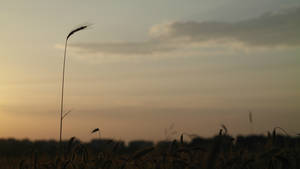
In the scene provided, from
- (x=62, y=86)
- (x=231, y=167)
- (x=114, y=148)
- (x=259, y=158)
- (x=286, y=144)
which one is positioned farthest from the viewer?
(x=286, y=144)

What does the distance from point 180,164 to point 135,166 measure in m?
0.77

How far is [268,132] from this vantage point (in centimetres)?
557

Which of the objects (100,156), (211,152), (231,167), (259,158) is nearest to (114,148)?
(100,156)

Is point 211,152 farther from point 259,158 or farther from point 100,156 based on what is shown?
point 100,156

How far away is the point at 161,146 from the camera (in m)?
5.84

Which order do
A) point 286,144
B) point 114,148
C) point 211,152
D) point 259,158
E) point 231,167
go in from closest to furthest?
point 211,152
point 259,158
point 231,167
point 114,148
point 286,144

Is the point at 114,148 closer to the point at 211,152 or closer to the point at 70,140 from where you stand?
the point at 70,140

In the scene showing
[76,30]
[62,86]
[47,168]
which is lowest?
[47,168]

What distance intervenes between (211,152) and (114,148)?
3.11 meters

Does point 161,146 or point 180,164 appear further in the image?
point 161,146

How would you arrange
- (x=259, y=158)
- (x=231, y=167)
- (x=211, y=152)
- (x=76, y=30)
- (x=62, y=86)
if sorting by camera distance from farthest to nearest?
(x=76, y=30) < (x=62, y=86) < (x=231, y=167) < (x=259, y=158) < (x=211, y=152)

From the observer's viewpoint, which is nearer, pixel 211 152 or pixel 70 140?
pixel 211 152

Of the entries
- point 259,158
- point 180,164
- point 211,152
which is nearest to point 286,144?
point 180,164

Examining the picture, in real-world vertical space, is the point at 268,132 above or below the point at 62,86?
below
